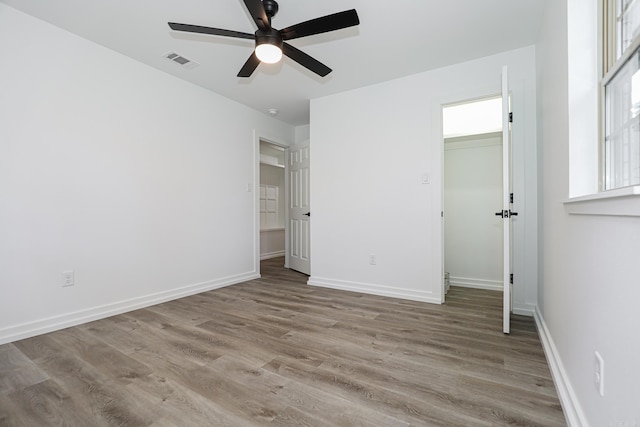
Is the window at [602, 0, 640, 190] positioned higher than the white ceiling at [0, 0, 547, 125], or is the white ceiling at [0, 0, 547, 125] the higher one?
the white ceiling at [0, 0, 547, 125]

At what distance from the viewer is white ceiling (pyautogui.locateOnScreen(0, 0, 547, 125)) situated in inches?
84.1

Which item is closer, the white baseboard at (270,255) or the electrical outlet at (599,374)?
the electrical outlet at (599,374)

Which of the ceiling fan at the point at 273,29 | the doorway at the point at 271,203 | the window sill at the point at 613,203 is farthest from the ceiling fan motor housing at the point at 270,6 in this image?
the doorway at the point at 271,203

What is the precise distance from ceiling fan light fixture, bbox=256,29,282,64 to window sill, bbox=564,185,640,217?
1936mm

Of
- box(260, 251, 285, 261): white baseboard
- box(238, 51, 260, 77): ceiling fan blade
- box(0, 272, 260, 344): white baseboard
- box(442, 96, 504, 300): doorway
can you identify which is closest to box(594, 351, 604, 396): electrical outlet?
box(442, 96, 504, 300): doorway

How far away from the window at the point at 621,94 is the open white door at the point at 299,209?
3.43m

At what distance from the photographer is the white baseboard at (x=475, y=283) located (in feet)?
11.4

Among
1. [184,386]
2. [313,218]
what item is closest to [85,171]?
[184,386]

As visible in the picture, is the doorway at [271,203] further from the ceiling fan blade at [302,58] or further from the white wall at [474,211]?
the ceiling fan blade at [302,58]

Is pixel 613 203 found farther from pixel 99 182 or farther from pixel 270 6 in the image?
pixel 99 182

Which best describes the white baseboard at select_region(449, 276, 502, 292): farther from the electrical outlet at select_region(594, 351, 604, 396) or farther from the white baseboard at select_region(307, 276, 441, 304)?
the electrical outlet at select_region(594, 351, 604, 396)

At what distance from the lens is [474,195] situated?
11.8 feet

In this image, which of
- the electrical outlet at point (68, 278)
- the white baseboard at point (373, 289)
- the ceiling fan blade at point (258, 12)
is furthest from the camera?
the white baseboard at point (373, 289)

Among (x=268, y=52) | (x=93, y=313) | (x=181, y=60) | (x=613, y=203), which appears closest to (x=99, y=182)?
(x=93, y=313)
